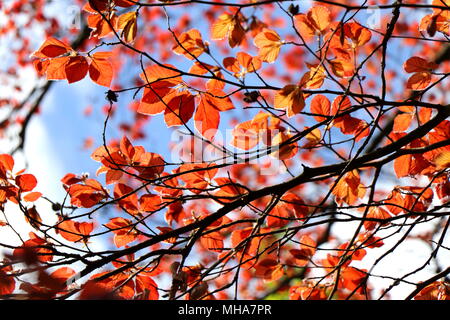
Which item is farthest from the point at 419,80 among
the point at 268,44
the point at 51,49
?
the point at 51,49

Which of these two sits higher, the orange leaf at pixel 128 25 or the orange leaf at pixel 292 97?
the orange leaf at pixel 128 25

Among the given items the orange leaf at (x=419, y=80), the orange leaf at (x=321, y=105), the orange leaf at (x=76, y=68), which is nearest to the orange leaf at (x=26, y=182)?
the orange leaf at (x=76, y=68)

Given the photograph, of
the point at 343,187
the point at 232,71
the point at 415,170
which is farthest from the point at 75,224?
the point at 415,170

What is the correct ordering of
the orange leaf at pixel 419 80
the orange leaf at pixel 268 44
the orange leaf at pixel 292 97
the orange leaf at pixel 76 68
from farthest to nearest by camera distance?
the orange leaf at pixel 268 44 → the orange leaf at pixel 419 80 → the orange leaf at pixel 76 68 → the orange leaf at pixel 292 97

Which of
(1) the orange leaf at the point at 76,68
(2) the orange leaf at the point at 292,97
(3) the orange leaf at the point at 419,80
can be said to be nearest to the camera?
(2) the orange leaf at the point at 292,97

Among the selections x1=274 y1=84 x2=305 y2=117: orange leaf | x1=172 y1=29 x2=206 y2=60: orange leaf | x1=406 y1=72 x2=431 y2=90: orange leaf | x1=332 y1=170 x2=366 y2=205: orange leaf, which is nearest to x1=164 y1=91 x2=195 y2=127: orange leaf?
x1=172 y1=29 x2=206 y2=60: orange leaf

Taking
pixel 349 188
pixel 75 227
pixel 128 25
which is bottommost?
pixel 75 227

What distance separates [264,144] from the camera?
73.2 inches

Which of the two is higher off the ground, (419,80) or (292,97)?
(419,80)

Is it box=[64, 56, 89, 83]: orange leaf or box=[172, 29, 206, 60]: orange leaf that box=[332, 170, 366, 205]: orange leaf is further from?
box=[64, 56, 89, 83]: orange leaf

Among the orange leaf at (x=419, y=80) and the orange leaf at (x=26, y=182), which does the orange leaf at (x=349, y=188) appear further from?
the orange leaf at (x=26, y=182)

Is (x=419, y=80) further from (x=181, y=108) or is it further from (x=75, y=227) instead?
(x=75, y=227)

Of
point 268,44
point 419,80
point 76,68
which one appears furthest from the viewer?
point 268,44

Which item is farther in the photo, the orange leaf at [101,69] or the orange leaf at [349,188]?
the orange leaf at [349,188]
